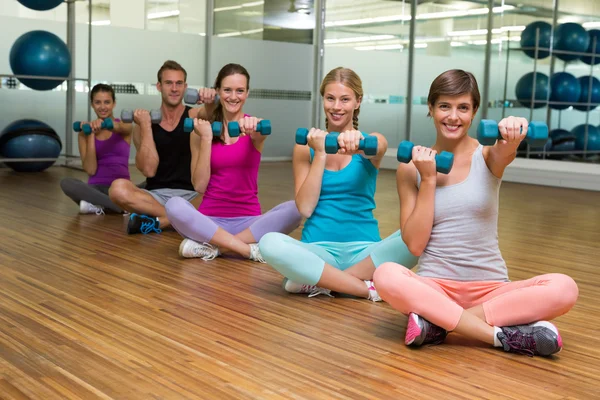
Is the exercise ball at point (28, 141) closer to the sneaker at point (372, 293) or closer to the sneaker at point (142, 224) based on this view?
the sneaker at point (142, 224)

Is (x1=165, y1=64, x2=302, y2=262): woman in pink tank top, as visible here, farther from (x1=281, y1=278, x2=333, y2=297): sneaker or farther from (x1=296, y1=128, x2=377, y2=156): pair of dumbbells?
(x1=296, y1=128, x2=377, y2=156): pair of dumbbells

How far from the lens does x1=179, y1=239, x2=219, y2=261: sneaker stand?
10.1 ft

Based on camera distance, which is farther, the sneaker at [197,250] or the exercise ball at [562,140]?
the exercise ball at [562,140]

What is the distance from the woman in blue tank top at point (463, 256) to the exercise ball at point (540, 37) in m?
6.60

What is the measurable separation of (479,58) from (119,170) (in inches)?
215

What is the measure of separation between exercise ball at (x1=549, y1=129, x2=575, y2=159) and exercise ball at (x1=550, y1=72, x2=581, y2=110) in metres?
0.33

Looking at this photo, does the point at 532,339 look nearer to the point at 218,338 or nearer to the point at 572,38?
the point at 218,338

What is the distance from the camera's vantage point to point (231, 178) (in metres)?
3.16

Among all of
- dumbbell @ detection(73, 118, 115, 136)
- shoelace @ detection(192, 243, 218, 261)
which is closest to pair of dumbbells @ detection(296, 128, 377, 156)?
shoelace @ detection(192, 243, 218, 261)

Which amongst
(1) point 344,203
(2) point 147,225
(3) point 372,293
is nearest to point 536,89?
(2) point 147,225

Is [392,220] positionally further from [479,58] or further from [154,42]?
[479,58]

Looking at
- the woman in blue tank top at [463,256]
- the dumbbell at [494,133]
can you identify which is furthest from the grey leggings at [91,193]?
the dumbbell at [494,133]

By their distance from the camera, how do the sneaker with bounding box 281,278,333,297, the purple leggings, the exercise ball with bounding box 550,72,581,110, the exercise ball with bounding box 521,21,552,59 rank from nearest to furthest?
the sneaker with bounding box 281,278,333,297, the purple leggings, the exercise ball with bounding box 550,72,581,110, the exercise ball with bounding box 521,21,552,59

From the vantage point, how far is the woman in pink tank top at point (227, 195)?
3.03 m
